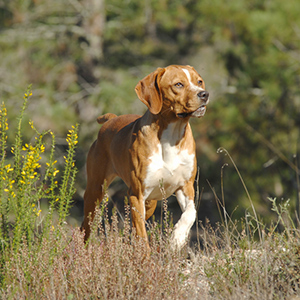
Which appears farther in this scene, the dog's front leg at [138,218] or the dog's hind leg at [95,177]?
the dog's hind leg at [95,177]

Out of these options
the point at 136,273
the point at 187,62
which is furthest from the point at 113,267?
the point at 187,62

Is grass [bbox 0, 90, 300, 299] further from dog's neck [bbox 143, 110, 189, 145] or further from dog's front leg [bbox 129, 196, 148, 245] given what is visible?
dog's neck [bbox 143, 110, 189, 145]

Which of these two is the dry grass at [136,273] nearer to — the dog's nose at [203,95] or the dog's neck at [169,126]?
the dog's neck at [169,126]

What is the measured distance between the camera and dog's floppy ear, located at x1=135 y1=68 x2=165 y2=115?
4.25 metres

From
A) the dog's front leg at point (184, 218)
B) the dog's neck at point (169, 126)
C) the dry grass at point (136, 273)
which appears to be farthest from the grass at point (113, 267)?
the dog's neck at point (169, 126)

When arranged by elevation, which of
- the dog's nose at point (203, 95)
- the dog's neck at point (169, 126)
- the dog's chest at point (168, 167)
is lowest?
the dog's chest at point (168, 167)

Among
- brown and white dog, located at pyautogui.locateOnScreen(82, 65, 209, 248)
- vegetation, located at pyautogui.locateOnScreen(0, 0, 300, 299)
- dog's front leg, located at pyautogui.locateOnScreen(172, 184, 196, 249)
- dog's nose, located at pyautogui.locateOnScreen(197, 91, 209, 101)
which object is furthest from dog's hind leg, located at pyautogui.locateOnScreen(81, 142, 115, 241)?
dog's nose, located at pyautogui.locateOnScreen(197, 91, 209, 101)

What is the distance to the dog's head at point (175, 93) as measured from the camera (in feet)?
13.6

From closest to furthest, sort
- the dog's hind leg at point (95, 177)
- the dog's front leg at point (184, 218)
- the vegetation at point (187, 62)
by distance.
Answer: the dog's front leg at point (184, 218), the dog's hind leg at point (95, 177), the vegetation at point (187, 62)

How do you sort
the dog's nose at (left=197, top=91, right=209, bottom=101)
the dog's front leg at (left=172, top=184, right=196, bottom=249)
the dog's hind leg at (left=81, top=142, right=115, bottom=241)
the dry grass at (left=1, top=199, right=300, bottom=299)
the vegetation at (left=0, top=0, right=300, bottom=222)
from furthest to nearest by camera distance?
the vegetation at (left=0, top=0, right=300, bottom=222) → the dog's hind leg at (left=81, top=142, right=115, bottom=241) → the dog's nose at (left=197, top=91, right=209, bottom=101) → the dog's front leg at (left=172, top=184, right=196, bottom=249) → the dry grass at (left=1, top=199, right=300, bottom=299)

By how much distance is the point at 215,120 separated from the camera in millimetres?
11852

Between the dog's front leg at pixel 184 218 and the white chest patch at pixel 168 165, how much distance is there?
0.34 feet

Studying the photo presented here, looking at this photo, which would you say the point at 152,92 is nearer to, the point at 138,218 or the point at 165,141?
the point at 165,141

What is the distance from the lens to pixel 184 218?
13.3 ft
